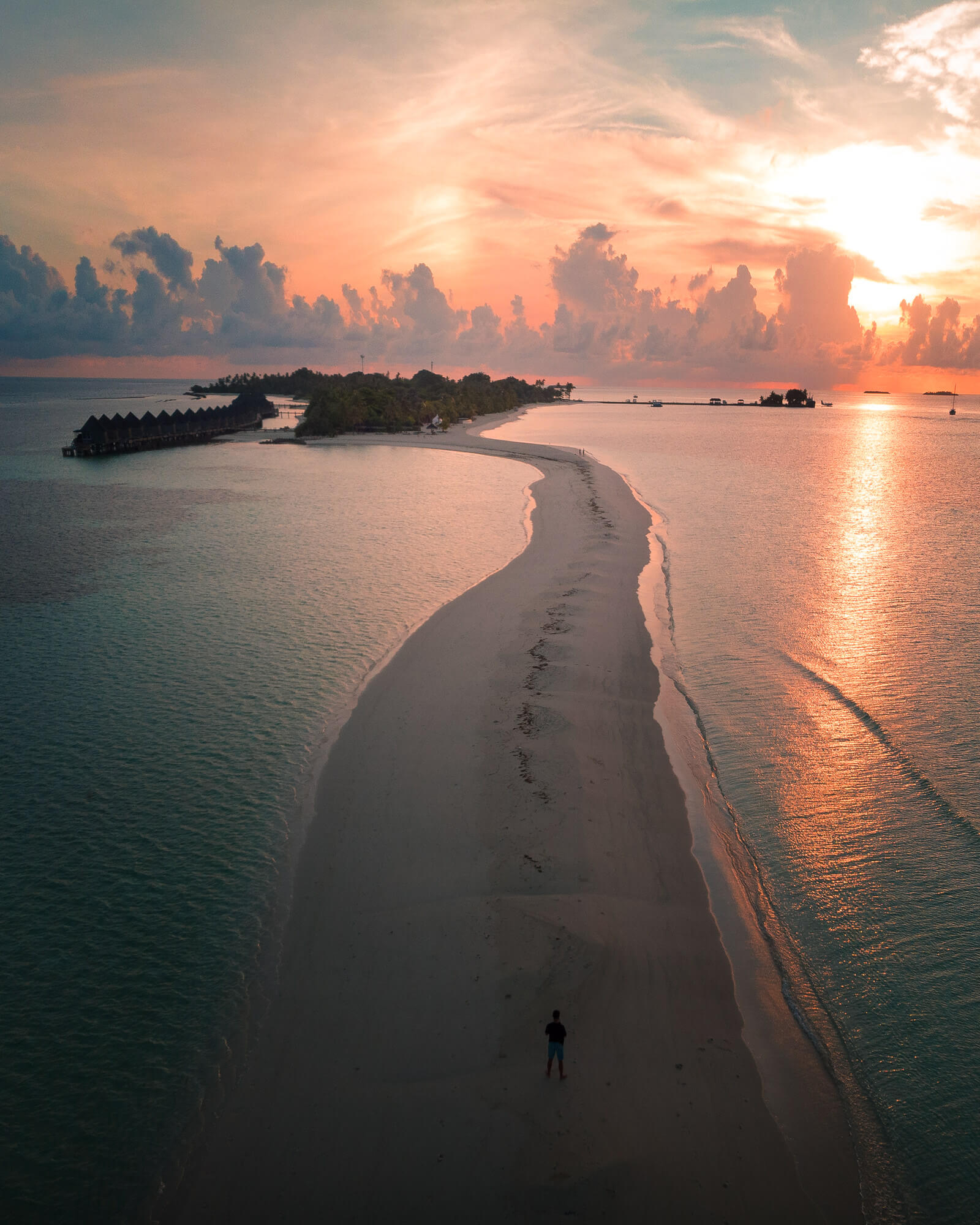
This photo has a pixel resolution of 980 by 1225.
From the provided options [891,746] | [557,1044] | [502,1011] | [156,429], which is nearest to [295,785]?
[502,1011]

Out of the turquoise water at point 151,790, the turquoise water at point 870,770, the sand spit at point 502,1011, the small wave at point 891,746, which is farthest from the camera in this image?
the small wave at point 891,746

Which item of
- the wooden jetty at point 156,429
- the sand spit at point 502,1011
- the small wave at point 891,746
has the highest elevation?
the wooden jetty at point 156,429

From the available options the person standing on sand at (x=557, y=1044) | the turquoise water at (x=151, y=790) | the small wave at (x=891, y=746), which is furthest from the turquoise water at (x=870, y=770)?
the turquoise water at (x=151, y=790)

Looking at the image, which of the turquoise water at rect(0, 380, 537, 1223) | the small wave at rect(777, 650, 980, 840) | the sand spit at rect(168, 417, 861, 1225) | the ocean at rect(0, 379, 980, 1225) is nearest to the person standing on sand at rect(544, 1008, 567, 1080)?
the sand spit at rect(168, 417, 861, 1225)

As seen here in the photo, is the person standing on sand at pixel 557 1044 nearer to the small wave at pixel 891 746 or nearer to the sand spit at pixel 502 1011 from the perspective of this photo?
the sand spit at pixel 502 1011

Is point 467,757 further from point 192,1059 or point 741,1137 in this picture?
point 741,1137

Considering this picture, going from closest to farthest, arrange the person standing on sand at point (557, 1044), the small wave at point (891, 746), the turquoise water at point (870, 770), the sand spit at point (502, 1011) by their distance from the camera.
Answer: the sand spit at point (502, 1011) → the person standing on sand at point (557, 1044) → the turquoise water at point (870, 770) → the small wave at point (891, 746)
